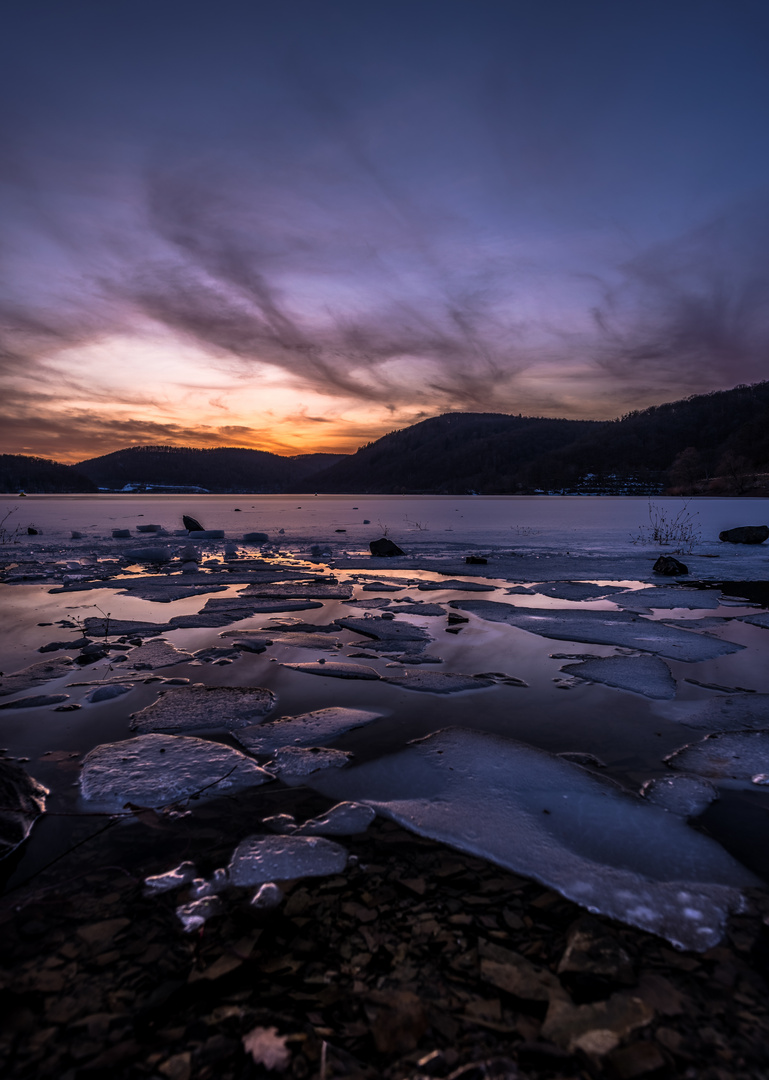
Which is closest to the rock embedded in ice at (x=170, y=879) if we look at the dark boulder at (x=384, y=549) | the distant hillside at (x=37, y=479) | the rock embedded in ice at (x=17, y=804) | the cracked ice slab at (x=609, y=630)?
the rock embedded in ice at (x=17, y=804)

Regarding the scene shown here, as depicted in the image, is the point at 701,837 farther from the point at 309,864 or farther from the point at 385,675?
the point at 385,675

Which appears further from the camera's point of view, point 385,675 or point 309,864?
point 385,675

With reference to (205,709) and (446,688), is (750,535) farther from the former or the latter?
(205,709)

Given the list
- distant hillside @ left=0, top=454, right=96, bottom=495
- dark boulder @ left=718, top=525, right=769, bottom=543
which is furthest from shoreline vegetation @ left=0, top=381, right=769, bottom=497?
dark boulder @ left=718, top=525, right=769, bottom=543

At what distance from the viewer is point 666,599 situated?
23.4 feet

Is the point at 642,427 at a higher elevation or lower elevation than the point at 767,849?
higher

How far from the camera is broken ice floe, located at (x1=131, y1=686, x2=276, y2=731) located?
314 cm

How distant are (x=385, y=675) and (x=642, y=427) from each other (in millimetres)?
133256

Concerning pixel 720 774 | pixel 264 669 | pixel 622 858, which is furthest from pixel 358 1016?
pixel 264 669

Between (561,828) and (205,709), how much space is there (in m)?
2.39

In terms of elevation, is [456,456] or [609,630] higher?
[456,456]

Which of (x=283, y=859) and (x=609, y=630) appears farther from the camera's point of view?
(x=609, y=630)

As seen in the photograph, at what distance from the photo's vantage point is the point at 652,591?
7.76 metres

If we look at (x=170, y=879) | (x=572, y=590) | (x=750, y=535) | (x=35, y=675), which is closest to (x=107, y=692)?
(x=35, y=675)
